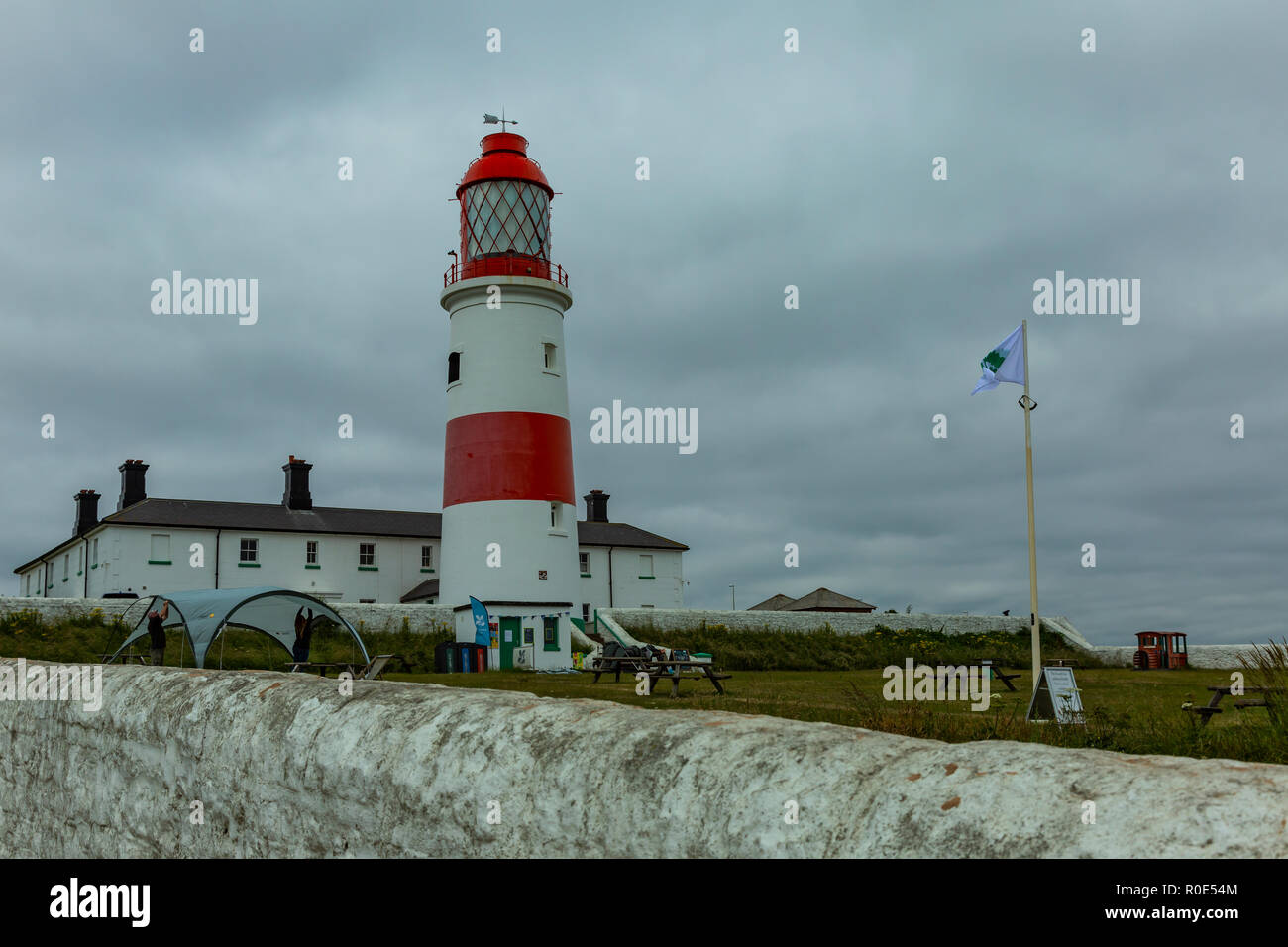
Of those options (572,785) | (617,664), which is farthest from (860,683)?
(572,785)

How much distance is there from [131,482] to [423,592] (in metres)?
13.4

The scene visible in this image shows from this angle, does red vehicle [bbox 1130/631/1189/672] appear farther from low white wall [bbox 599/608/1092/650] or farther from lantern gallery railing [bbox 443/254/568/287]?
lantern gallery railing [bbox 443/254/568/287]

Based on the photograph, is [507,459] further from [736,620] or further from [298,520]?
[298,520]

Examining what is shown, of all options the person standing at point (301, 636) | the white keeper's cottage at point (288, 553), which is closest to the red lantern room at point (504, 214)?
the white keeper's cottage at point (288, 553)

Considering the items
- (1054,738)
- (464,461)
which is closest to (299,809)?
(1054,738)

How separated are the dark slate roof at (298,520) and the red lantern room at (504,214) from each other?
13772 mm

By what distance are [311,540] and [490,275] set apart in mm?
16739

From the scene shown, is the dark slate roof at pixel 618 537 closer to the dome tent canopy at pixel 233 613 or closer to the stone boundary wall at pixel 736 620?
the stone boundary wall at pixel 736 620

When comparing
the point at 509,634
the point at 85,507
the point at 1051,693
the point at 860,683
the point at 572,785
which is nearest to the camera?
the point at 572,785

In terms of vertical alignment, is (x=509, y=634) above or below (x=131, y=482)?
below

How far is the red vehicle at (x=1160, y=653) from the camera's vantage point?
120 feet

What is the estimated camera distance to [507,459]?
31594mm
